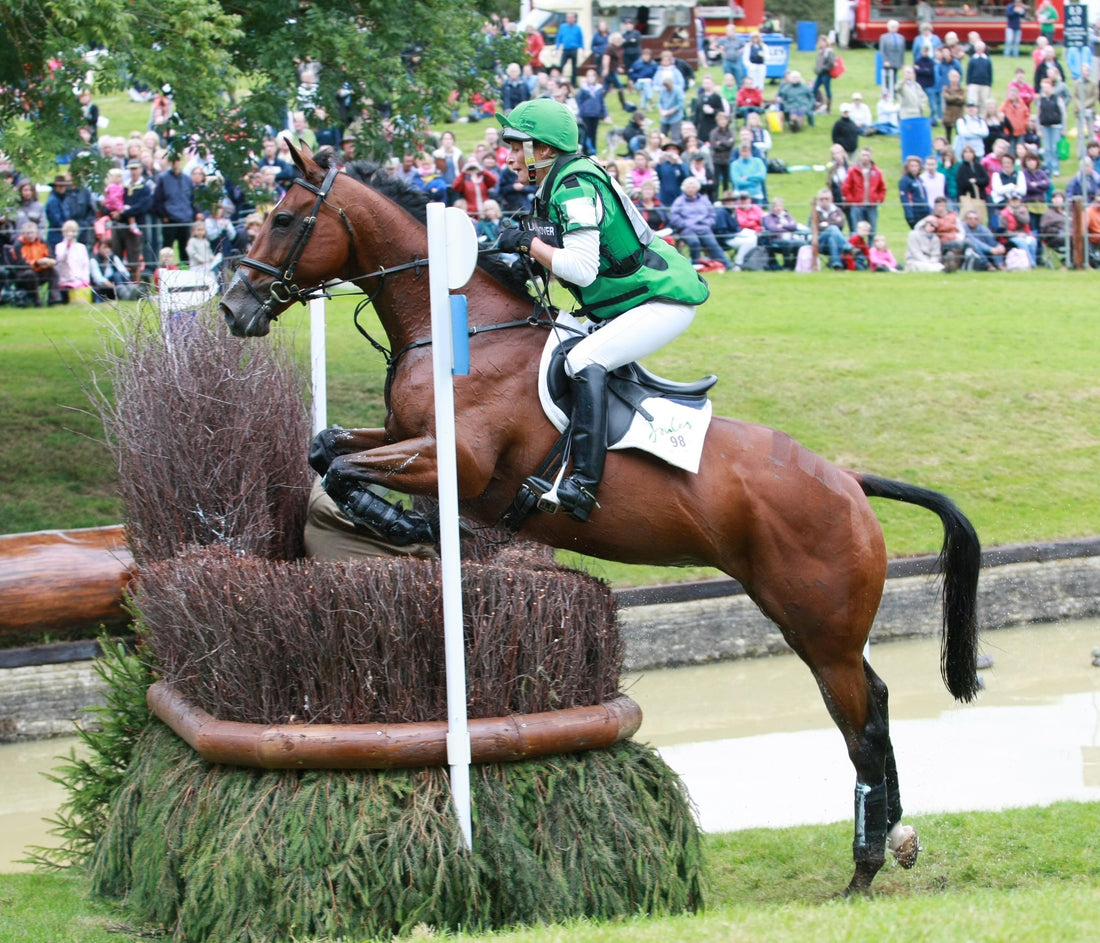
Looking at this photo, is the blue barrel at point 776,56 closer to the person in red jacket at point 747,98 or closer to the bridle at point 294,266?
the person in red jacket at point 747,98

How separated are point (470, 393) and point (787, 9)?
41.9 meters

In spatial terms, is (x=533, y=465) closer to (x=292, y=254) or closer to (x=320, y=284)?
(x=320, y=284)

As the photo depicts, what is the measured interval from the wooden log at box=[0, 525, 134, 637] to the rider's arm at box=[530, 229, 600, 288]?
428 centimetres

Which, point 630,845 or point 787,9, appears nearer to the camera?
point 630,845

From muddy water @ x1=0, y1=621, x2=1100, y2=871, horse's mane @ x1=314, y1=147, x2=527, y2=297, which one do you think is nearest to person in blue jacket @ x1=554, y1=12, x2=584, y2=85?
muddy water @ x1=0, y1=621, x2=1100, y2=871

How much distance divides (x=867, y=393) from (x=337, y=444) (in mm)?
9014

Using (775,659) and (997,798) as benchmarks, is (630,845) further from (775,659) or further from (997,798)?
(775,659)

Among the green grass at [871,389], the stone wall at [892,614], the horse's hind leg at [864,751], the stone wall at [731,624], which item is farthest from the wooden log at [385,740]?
the green grass at [871,389]

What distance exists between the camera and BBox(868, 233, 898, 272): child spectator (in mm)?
18906

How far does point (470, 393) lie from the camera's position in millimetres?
5281

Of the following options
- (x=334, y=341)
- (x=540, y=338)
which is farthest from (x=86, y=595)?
(x=334, y=341)

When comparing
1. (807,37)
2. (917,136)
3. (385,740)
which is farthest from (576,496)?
(807,37)

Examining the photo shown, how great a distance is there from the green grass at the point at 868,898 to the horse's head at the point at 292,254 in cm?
228

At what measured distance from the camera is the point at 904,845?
5852mm
